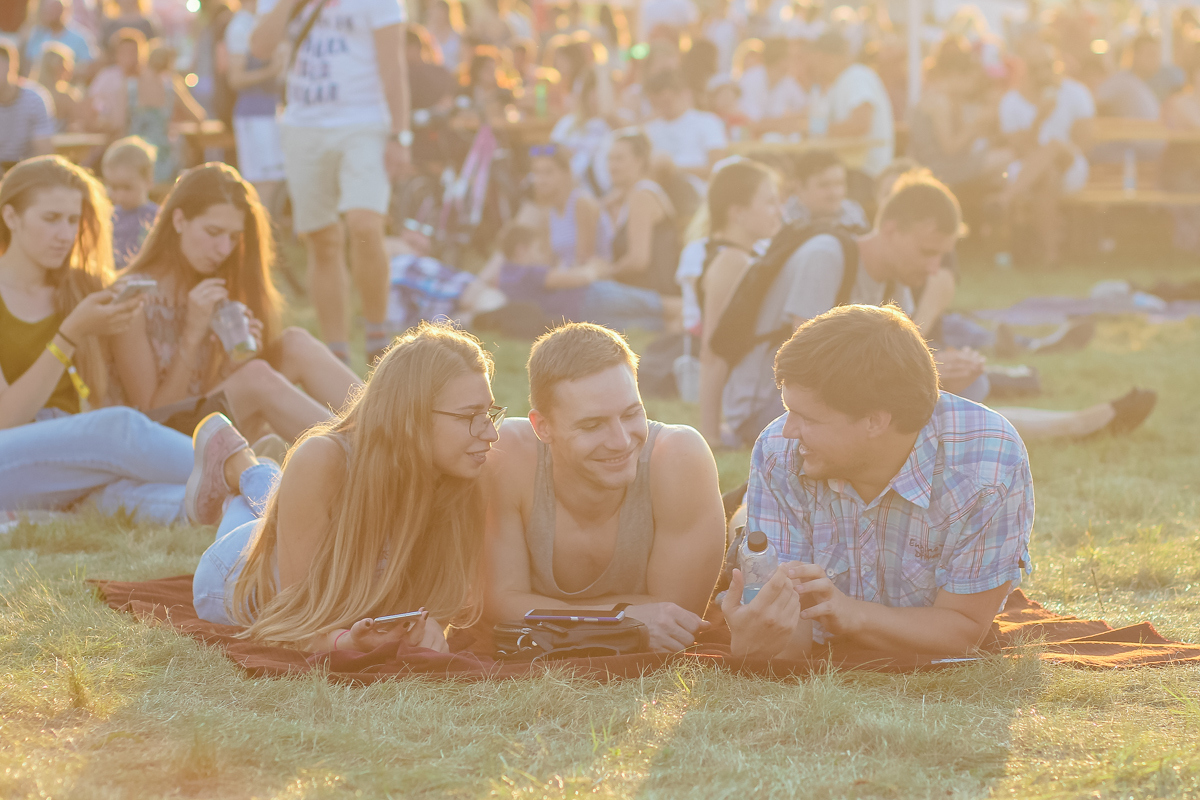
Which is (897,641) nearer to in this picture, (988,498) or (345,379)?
(988,498)

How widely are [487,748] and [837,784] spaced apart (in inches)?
29.1

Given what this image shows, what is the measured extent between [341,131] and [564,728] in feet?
14.6

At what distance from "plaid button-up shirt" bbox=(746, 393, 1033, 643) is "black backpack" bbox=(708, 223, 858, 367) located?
237cm

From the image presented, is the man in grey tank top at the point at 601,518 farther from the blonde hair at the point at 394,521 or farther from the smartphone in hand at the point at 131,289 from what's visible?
the smartphone in hand at the point at 131,289

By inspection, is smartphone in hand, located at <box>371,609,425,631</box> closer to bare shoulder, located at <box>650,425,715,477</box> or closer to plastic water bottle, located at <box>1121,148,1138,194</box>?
bare shoulder, located at <box>650,425,715,477</box>

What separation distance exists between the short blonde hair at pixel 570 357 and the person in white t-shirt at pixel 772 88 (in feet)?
31.2

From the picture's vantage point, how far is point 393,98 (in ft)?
21.5

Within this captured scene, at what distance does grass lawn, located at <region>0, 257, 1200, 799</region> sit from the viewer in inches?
98.3

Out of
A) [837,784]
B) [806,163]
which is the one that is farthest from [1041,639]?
[806,163]

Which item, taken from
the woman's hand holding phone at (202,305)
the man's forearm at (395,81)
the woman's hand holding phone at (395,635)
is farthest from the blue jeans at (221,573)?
the man's forearm at (395,81)

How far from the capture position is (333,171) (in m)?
6.61

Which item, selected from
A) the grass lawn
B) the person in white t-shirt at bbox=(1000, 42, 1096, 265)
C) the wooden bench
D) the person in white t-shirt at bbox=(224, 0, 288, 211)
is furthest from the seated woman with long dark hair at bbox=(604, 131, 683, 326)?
the grass lawn

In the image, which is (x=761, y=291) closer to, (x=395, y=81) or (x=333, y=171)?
(x=395, y=81)

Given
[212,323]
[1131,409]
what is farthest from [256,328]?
[1131,409]
